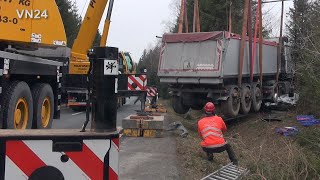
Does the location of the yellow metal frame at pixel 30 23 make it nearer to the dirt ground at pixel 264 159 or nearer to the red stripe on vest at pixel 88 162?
the dirt ground at pixel 264 159

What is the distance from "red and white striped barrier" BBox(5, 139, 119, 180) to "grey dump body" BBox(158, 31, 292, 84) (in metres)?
10.6

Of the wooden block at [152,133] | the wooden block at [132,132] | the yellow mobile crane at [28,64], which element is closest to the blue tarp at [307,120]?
the wooden block at [152,133]

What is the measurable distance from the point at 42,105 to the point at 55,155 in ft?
19.8

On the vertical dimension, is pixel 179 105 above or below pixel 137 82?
below

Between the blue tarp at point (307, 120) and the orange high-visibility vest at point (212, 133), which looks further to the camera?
the blue tarp at point (307, 120)

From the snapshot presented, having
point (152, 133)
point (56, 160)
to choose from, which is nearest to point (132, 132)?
point (152, 133)

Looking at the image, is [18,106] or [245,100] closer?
[18,106]

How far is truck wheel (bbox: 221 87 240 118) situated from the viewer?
569 inches

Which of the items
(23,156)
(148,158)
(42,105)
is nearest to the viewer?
(23,156)

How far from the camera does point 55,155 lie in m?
3.00

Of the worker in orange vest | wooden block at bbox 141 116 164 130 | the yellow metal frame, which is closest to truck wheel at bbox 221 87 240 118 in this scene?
wooden block at bbox 141 116 164 130

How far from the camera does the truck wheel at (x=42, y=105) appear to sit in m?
8.47

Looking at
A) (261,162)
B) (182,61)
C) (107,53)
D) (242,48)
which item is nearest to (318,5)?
(242,48)

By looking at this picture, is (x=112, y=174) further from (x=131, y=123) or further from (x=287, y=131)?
(x=287, y=131)
